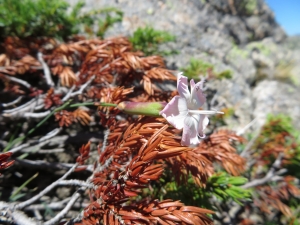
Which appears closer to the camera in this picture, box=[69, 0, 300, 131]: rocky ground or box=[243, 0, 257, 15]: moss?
box=[69, 0, 300, 131]: rocky ground

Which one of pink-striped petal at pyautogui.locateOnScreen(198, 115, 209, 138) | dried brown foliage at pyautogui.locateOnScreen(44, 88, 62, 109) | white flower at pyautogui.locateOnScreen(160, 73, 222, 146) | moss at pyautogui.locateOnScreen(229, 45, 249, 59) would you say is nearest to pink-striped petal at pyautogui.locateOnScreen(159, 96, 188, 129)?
white flower at pyautogui.locateOnScreen(160, 73, 222, 146)

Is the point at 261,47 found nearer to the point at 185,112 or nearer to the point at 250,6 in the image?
the point at 250,6

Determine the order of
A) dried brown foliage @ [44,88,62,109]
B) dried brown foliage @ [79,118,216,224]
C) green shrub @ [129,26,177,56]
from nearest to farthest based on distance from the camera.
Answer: dried brown foliage @ [79,118,216,224], dried brown foliage @ [44,88,62,109], green shrub @ [129,26,177,56]

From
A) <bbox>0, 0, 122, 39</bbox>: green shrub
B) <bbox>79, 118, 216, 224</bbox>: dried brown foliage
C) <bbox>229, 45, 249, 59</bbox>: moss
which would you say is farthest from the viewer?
<bbox>229, 45, 249, 59</bbox>: moss

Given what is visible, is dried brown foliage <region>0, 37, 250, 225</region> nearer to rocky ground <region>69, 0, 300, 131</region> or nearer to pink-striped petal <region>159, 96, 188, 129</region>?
pink-striped petal <region>159, 96, 188, 129</region>

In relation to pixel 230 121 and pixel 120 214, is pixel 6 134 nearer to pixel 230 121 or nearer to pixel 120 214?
pixel 120 214

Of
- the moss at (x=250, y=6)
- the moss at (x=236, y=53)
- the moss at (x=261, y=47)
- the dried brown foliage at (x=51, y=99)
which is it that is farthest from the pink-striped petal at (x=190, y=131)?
the moss at (x=250, y=6)

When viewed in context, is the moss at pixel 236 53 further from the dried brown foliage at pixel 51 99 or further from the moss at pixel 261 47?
the dried brown foliage at pixel 51 99
